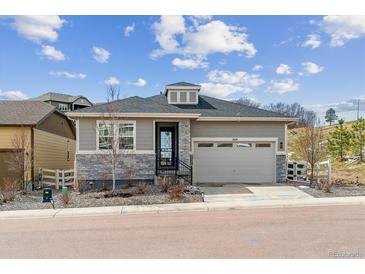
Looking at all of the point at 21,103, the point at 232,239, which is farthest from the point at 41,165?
the point at 232,239

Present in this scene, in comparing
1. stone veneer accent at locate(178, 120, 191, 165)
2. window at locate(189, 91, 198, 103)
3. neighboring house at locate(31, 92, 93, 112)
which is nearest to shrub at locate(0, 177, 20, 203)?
stone veneer accent at locate(178, 120, 191, 165)

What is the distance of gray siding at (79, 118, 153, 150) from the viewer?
48.1ft

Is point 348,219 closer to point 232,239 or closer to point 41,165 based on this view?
point 232,239

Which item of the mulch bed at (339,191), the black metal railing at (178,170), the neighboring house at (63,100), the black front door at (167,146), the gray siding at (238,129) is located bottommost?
the mulch bed at (339,191)

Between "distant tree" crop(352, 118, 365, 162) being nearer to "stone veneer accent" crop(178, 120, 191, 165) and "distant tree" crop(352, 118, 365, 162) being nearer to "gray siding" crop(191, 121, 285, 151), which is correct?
"gray siding" crop(191, 121, 285, 151)

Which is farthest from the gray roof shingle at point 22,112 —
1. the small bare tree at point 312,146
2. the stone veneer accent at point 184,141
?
the small bare tree at point 312,146

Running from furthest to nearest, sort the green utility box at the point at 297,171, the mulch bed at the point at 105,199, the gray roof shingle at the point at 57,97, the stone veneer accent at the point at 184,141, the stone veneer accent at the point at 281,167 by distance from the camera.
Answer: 1. the gray roof shingle at the point at 57,97
2. the green utility box at the point at 297,171
3. the stone veneer accent at the point at 281,167
4. the stone veneer accent at the point at 184,141
5. the mulch bed at the point at 105,199

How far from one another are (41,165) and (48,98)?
24.9 meters

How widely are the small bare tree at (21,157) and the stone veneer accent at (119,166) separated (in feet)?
8.77

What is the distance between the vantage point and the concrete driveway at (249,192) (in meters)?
11.9

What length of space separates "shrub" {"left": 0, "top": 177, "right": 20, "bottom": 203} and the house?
312 millimetres

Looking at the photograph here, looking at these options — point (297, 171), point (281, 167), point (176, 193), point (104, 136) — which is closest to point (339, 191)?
point (281, 167)

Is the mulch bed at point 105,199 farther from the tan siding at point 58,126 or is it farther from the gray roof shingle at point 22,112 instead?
the tan siding at point 58,126

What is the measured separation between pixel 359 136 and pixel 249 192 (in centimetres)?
1553
